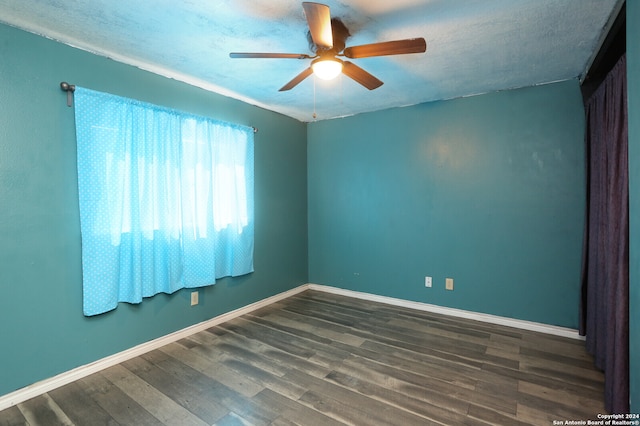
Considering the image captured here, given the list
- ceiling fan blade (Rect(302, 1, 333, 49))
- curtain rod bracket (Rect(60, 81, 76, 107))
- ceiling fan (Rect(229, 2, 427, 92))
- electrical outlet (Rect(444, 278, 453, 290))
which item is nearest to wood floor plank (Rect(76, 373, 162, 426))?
curtain rod bracket (Rect(60, 81, 76, 107))

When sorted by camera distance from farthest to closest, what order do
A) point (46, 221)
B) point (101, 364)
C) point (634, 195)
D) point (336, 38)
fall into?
point (101, 364), point (46, 221), point (336, 38), point (634, 195)

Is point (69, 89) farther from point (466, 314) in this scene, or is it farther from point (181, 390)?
point (466, 314)

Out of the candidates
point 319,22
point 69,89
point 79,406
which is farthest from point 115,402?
point 319,22

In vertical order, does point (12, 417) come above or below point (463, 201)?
below

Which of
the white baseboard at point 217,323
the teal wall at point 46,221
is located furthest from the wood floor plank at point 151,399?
the teal wall at point 46,221

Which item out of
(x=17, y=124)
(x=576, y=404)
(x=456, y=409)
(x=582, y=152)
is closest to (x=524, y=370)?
(x=576, y=404)

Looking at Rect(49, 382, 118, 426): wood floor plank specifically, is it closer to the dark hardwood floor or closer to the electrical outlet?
the dark hardwood floor

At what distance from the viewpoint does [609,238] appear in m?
1.85

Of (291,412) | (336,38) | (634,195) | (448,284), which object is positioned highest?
(336,38)

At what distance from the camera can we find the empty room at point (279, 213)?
178 cm

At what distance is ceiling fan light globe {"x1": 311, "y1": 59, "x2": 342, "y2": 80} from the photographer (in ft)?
6.03

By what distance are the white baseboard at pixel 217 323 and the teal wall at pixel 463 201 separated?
0.07 m

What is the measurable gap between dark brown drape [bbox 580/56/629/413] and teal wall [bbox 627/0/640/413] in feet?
0.35

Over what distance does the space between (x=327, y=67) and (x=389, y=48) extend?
1.29ft
